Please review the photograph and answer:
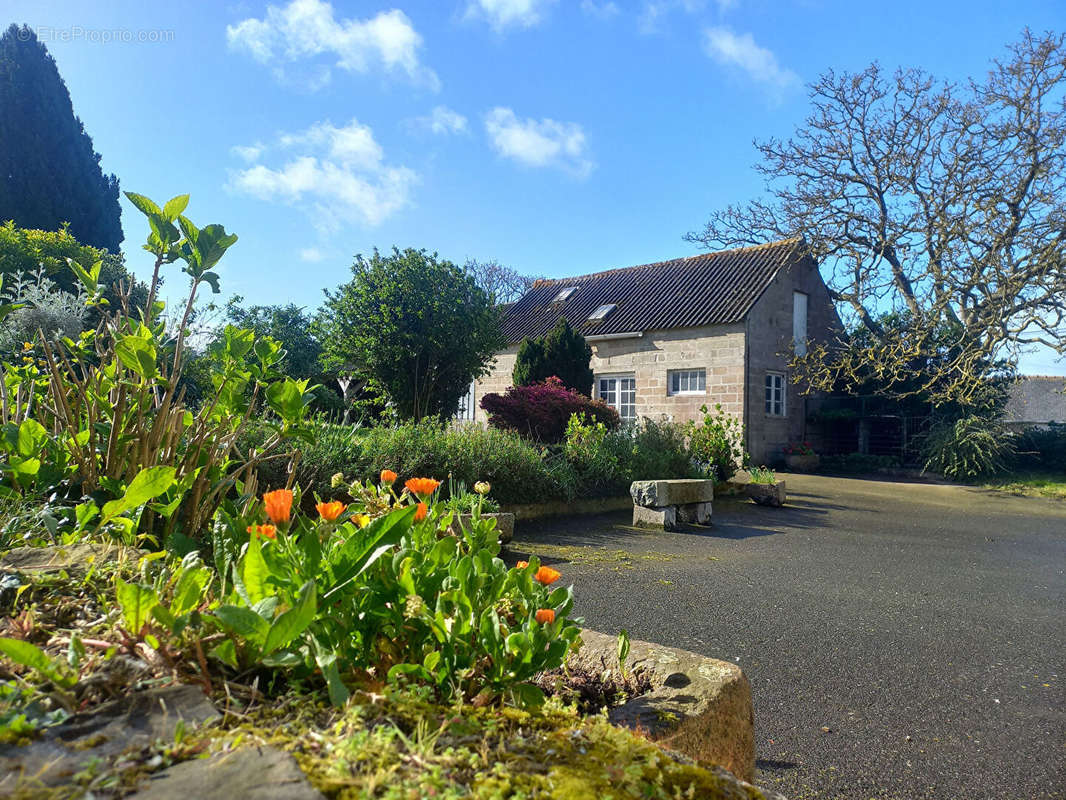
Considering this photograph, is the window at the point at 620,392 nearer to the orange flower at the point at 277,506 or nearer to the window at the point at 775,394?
the window at the point at 775,394

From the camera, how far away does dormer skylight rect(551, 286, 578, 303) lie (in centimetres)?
2238

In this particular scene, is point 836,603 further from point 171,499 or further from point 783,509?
point 783,509

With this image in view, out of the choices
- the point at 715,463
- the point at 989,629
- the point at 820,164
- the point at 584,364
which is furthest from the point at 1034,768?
the point at 820,164

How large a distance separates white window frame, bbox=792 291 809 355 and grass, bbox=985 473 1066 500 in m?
5.77

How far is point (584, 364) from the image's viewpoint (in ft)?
52.2

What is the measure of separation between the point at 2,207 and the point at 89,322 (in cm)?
1445

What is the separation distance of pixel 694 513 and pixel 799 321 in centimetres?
1297

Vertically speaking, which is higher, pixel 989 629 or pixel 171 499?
pixel 171 499

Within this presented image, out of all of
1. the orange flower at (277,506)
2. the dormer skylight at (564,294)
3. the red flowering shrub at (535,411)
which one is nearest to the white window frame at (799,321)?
the dormer skylight at (564,294)


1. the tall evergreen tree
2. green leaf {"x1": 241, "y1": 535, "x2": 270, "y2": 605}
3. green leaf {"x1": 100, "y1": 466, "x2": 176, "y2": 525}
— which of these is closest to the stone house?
green leaf {"x1": 100, "y1": 466, "x2": 176, "y2": 525}

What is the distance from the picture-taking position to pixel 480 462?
7.32m

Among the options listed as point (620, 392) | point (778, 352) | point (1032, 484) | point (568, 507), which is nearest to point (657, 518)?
point (568, 507)

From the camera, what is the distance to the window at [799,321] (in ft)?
59.9

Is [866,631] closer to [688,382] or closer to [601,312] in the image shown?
[688,382]
